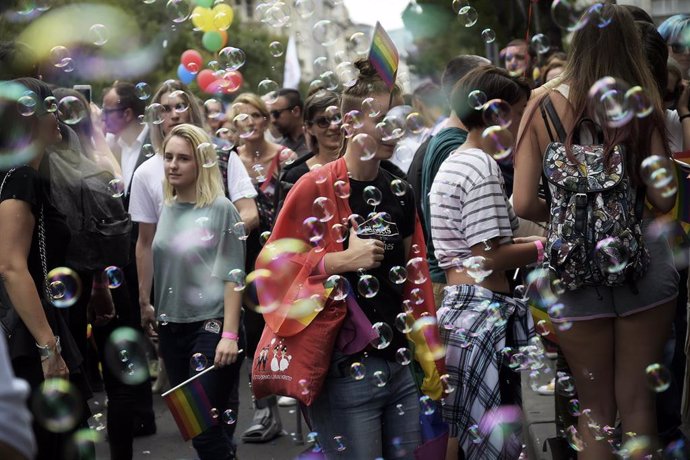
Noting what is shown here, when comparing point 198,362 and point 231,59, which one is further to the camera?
point 231,59

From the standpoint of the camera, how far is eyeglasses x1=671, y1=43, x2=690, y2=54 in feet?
18.4

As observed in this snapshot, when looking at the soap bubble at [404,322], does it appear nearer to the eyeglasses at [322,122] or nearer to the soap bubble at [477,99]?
the soap bubble at [477,99]

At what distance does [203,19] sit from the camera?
1070 centimetres

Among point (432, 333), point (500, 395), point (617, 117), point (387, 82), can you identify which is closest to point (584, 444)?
point (500, 395)

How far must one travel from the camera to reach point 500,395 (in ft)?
15.3

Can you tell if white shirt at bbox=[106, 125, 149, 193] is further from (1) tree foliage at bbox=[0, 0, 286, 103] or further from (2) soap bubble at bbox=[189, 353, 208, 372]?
(1) tree foliage at bbox=[0, 0, 286, 103]

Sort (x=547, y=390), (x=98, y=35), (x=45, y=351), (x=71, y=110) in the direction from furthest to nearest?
1. (x=547, y=390)
2. (x=98, y=35)
3. (x=71, y=110)
4. (x=45, y=351)

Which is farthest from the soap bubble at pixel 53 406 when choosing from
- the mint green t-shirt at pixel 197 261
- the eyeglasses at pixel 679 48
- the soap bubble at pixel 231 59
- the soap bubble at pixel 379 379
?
the eyeglasses at pixel 679 48

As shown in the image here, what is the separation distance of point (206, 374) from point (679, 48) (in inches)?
109

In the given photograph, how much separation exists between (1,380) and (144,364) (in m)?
4.48

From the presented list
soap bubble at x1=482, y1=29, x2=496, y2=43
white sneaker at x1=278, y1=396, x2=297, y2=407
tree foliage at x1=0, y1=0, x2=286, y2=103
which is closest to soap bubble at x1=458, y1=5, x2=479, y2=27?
soap bubble at x1=482, y1=29, x2=496, y2=43

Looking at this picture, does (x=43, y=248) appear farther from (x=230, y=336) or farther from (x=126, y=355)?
(x=126, y=355)

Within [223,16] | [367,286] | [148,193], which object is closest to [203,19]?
[223,16]

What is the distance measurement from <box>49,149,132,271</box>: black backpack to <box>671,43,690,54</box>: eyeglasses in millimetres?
2874
